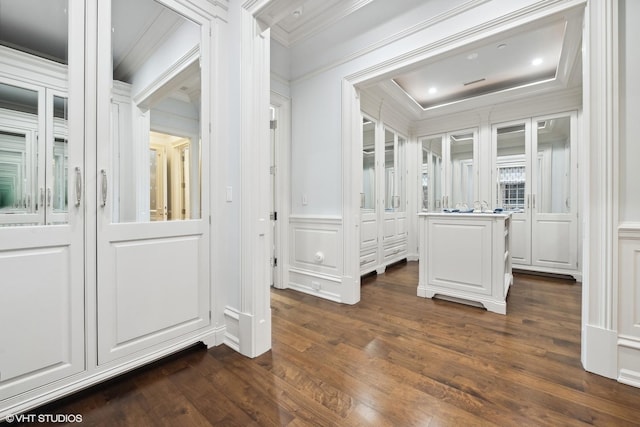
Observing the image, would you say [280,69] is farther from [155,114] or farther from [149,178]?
[149,178]

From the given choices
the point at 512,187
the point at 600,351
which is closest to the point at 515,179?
the point at 512,187

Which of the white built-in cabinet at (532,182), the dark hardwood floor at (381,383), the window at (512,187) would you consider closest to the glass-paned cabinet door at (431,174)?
the white built-in cabinet at (532,182)

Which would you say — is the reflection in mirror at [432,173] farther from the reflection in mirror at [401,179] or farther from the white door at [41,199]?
the white door at [41,199]

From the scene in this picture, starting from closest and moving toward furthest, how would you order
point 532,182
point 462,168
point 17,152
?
point 17,152
point 532,182
point 462,168

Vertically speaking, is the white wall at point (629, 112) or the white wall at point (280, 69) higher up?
the white wall at point (280, 69)

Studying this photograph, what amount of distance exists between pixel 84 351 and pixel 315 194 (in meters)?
2.39

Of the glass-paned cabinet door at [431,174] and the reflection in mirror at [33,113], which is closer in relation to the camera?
the reflection in mirror at [33,113]

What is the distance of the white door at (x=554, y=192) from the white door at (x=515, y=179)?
0.09 metres

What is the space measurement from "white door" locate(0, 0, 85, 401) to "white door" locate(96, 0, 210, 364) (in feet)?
0.35

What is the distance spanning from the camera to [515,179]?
438cm

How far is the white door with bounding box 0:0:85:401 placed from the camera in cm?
131

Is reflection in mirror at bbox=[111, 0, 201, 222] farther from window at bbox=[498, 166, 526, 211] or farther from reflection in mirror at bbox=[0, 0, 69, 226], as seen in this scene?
window at bbox=[498, 166, 526, 211]

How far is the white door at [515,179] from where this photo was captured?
4.30 meters

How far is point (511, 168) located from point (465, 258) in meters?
2.51
